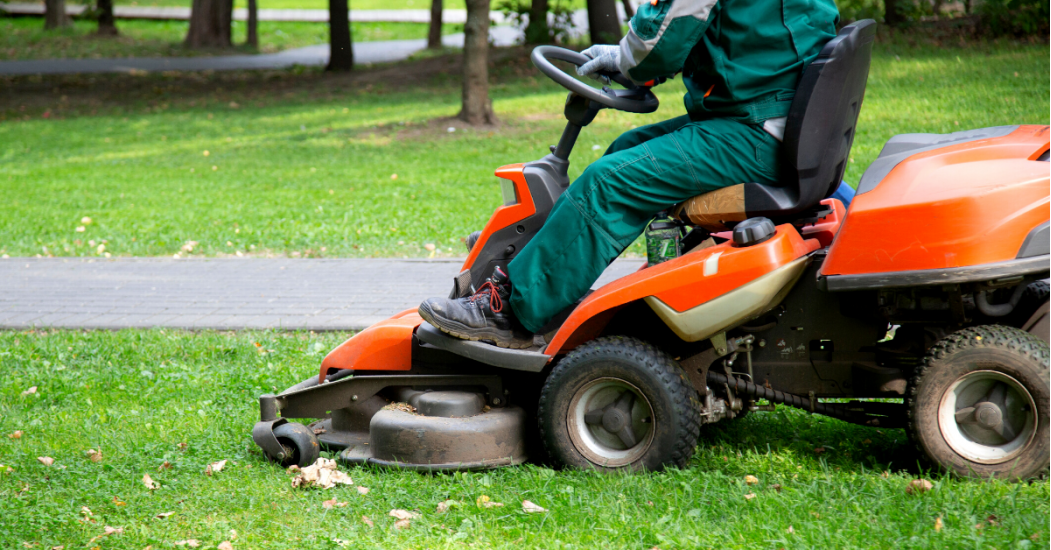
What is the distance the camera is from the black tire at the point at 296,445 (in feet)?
12.5

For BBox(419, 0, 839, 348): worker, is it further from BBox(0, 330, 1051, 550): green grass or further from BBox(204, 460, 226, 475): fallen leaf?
BBox(204, 460, 226, 475): fallen leaf

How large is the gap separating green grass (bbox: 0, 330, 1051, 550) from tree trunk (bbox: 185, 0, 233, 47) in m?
28.6

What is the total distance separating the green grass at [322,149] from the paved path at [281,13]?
1903cm

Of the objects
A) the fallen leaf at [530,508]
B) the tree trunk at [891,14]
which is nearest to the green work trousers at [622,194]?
the fallen leaf at [530,508]

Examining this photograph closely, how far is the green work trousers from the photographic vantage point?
→ 3350 millimetres

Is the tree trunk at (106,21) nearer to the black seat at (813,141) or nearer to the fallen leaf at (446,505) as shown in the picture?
the fallen leaf at (446,505)

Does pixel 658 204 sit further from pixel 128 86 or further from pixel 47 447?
pixel 128 86

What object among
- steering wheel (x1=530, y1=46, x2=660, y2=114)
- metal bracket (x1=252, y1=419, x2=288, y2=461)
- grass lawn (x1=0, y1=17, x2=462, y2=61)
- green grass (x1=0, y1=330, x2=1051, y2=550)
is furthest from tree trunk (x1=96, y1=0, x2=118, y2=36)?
steering wheel (x1=530, y1=46, x2=660, y2=114)

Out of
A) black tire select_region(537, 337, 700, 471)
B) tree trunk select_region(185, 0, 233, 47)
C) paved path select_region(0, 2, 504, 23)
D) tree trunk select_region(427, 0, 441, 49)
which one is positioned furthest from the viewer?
paved path select_region(0, 2, 504, 23)

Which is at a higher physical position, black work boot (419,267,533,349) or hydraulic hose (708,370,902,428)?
black work boot (419,267,533,349)

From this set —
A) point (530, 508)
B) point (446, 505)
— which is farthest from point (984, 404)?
point (446, 505)

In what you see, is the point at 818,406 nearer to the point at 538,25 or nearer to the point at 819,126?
the point at 819,126

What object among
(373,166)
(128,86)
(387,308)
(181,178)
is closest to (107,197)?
(181,178)

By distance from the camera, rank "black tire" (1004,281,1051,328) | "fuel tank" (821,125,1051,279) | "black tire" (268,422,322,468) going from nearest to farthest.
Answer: "fuel tank" (821,125,1051,279) → "black tire" (1004,281,1051,328) → "black tire" (268,422,322,468)
